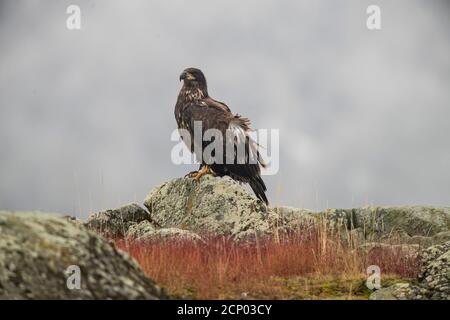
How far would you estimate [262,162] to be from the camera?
14.4m

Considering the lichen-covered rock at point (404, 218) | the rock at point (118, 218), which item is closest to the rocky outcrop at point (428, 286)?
the rock at point (118, 218)

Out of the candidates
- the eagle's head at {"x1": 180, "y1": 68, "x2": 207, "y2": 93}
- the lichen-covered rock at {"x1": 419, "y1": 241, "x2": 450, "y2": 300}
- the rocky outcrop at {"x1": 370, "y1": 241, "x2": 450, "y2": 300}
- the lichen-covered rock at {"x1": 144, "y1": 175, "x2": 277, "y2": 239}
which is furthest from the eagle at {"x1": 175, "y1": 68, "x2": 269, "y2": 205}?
the rocky outcrop at {"x1": 370, "y1": 241, "x2": 450, "y2": 300}

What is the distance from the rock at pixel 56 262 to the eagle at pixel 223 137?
9.07 meters

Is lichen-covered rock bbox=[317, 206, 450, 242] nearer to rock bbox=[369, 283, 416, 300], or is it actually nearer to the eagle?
the eagle

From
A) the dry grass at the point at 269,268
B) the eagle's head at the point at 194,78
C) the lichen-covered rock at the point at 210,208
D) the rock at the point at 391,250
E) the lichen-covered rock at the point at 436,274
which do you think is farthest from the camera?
the eagle's head at the point at 194,78

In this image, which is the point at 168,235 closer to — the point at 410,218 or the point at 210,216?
the point at 210,216

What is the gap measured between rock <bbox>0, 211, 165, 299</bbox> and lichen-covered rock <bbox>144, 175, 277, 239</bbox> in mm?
7003

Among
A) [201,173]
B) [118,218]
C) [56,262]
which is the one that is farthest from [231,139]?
[56,262]

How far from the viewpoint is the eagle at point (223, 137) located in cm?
1416

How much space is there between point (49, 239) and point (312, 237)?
22.4 feet

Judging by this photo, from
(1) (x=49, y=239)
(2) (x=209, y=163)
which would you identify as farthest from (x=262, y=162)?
(1) (x=49, y=239)

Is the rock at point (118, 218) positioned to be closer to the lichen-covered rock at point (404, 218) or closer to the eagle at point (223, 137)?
the eagle at point (223, 137)
